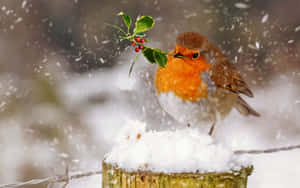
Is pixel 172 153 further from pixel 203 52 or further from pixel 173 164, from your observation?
pixel 203 52

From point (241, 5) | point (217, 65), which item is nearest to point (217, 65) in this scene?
point (217, 65)

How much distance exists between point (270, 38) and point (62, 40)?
2145 mm

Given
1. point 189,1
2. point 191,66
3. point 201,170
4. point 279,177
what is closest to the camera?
point 201,170

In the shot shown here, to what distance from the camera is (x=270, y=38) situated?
4348 mm

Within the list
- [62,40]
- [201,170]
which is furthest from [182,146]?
[62,40]

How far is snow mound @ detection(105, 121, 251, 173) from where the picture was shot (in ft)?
3.84

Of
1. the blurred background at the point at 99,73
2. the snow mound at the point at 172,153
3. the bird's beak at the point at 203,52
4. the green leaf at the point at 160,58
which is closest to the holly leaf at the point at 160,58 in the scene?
the green leaf at the point at 160,58

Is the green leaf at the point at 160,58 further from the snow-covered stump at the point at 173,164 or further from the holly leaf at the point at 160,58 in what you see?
the snow-covered stump at the point at 173,164

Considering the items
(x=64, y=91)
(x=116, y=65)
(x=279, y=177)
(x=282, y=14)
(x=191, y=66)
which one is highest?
(x=282, y=14)

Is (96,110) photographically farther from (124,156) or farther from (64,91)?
(124,156)

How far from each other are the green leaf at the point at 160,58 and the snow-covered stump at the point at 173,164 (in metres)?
0.24

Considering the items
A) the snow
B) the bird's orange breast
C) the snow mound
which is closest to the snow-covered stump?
the snow mound

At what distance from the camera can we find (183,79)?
1781 mm

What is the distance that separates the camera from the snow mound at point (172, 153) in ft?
3.84
